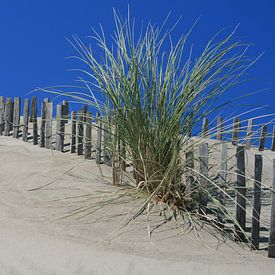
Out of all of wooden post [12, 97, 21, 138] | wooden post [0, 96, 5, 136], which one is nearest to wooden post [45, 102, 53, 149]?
wooden post [12, 97, 21, 138]

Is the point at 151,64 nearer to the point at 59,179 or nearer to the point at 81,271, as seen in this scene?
the point at 59,179

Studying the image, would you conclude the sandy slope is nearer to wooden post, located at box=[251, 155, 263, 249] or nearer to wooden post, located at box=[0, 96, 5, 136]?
wooden post, located at box=[251, 155, 263, 249]

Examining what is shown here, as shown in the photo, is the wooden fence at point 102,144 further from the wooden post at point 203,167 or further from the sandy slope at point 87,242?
the sandy slope at point 87,242

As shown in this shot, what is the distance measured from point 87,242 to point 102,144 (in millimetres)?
1905

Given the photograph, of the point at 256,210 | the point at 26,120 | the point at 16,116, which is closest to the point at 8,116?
the point at 16,116

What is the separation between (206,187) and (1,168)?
9.06 ft

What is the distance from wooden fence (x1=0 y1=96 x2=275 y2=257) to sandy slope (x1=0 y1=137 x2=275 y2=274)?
0.31m

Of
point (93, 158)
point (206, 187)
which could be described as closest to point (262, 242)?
point (206, 187)

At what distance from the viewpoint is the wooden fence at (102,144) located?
4.59m

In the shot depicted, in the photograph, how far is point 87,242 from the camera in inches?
166

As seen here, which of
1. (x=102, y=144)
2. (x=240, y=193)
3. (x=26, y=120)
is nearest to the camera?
(x=240, y=193)

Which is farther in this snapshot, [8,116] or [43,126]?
[8,116]

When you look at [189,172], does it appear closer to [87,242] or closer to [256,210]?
[256,210]

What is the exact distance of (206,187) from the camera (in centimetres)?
502
